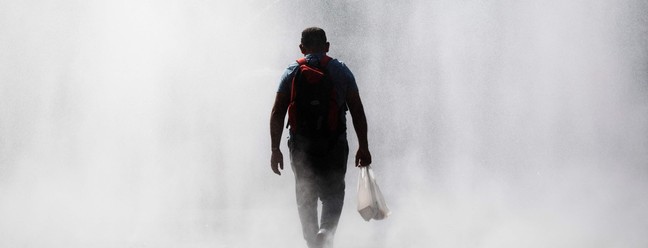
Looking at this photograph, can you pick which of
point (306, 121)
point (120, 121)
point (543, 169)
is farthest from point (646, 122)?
point (306, 121)

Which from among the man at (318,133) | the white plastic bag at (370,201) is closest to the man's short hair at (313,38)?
the man at (318,133)

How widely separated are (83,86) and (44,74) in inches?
46.2

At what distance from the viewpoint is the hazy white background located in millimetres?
7516

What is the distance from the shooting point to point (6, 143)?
12.5m

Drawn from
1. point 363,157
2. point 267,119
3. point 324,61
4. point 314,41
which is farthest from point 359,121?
point 267,119

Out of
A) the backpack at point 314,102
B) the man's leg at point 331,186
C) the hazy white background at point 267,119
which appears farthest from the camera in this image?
the hazy white background at point 267,119

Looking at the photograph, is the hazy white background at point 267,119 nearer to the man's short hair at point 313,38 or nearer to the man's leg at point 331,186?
the man's leg at point 331,186

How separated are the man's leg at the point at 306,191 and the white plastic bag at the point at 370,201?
257 mm

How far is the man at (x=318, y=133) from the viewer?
15.4ft

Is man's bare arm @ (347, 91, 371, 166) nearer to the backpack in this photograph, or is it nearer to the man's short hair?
the backpack

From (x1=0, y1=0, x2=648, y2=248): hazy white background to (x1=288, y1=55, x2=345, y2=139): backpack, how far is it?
1777 mm

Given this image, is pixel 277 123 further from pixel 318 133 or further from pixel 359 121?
pixel 359 121

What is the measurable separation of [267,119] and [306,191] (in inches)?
271

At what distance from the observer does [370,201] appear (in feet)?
15.5
